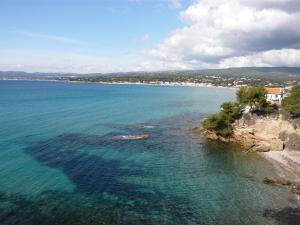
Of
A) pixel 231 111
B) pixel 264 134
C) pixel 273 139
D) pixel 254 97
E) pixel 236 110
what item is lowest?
pixel 273 139

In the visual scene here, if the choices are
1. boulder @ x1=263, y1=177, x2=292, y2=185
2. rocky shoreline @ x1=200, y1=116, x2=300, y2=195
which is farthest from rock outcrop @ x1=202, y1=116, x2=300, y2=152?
boulder @ x1=263, y1=177, x2=292, y2=185

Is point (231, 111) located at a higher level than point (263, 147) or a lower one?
higher

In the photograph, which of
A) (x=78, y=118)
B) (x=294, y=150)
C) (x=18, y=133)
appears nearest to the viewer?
(x=294, y=150)

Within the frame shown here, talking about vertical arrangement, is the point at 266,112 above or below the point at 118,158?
above

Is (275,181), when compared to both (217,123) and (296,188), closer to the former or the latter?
(296,188)

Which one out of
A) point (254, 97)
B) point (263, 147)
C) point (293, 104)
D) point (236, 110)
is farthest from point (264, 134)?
point (254, 97)

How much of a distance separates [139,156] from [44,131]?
2378 cm

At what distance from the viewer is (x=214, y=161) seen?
47094 millimetres

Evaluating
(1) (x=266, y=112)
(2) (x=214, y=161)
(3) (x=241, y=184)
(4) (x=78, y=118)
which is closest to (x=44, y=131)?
(4) (x=78, y=118)

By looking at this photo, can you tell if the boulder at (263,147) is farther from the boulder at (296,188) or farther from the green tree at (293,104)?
the boulder at (296,188)

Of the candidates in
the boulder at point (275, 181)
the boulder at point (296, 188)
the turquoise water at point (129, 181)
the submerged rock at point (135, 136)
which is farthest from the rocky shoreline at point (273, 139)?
the submerged rock at point (135, 136)

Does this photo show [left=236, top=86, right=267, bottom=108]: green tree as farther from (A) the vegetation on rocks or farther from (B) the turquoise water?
(B) the turquoise water

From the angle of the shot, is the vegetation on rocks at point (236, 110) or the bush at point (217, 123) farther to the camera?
the vegetation on rocks at point (236, 110)

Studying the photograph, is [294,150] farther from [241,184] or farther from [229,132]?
[241,184]
